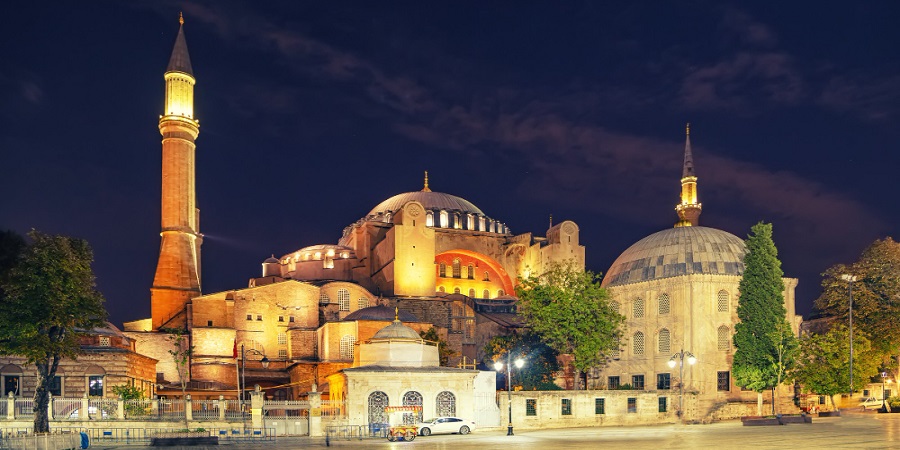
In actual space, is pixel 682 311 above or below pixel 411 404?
above

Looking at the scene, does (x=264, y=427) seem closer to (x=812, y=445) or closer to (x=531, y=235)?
(x=812, y=445)

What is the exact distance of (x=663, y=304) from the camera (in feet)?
175

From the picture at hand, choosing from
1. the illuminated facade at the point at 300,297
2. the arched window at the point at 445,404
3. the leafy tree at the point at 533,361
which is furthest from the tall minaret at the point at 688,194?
the arched window at the point at 445,404

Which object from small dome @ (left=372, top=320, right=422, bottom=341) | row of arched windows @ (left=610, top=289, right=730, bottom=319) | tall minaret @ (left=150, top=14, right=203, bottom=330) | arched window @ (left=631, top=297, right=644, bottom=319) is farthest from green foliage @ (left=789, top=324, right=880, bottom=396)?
tall minaret @ (left=150, top=14, right=203, bottom=330)

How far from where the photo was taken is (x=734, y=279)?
5200cm

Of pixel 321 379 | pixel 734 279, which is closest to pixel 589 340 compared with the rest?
pixel 734 279

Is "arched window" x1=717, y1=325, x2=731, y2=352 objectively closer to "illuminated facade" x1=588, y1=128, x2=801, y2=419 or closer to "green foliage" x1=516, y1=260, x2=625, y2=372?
"illuminated facade" x1=588, y1=128, x2=801, y2=419

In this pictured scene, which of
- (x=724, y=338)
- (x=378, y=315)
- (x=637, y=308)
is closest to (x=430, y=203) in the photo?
(x=378, y=315)

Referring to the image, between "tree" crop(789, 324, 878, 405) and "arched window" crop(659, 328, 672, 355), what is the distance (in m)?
7.27

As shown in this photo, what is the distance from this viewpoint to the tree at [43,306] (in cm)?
3506

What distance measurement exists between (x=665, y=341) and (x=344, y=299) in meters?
26.8

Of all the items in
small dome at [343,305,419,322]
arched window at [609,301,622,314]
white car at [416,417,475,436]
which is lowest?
white car at [416,417,475,436]

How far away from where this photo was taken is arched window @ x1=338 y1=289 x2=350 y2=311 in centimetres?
6794

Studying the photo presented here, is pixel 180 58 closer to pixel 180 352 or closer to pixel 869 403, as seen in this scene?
pixel 180 352
